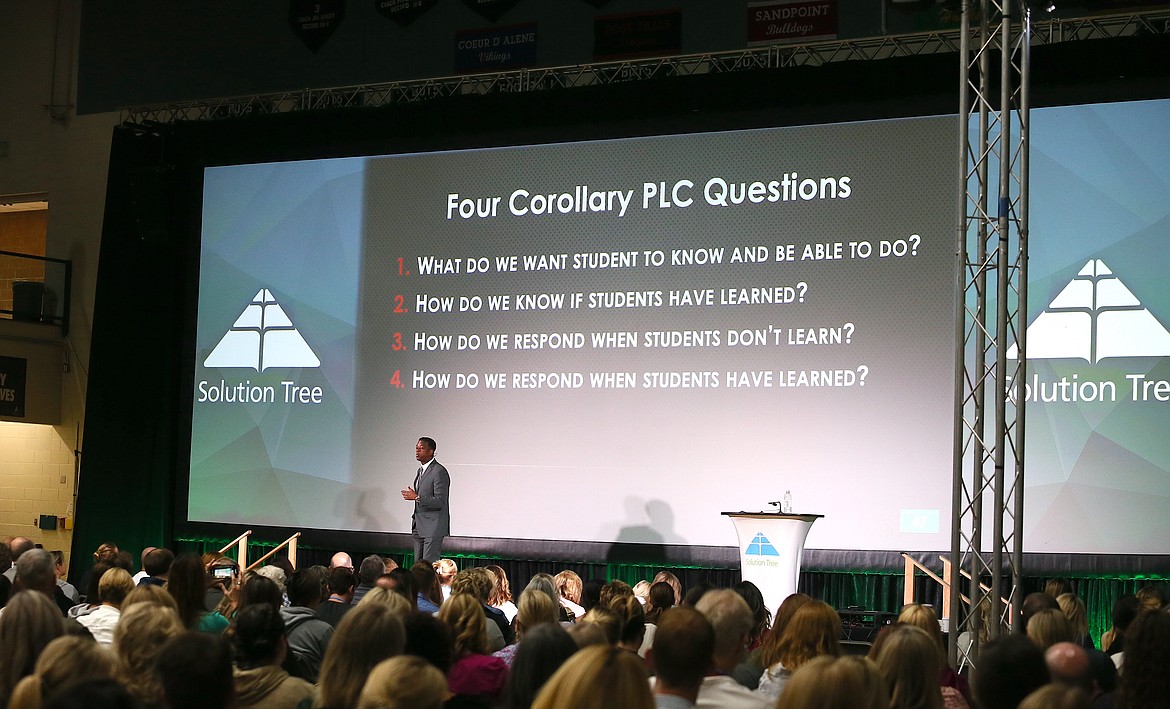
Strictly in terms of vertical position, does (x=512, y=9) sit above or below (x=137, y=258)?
above

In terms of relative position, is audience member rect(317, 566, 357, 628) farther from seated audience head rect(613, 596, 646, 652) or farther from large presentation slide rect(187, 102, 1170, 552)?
large presentation slide rect(187, 102, 1170, 552)

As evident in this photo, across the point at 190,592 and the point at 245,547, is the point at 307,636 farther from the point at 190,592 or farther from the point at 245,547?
the point at 245,547

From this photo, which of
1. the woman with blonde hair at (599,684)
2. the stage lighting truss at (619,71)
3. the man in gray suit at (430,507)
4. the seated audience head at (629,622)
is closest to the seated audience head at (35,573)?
the seated audience head at (629,622)

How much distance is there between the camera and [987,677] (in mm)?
2762

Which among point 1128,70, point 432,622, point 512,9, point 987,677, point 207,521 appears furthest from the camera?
point 207,521

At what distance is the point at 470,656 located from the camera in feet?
12.5

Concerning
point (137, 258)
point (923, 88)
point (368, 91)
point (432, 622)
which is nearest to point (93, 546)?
point (137, 258)

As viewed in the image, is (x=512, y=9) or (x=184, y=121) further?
(x=184, y=121)

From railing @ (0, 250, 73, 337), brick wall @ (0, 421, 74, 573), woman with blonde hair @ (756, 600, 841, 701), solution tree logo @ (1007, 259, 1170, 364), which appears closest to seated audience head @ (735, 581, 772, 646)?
woman with blonde hair @ (756, 600, 841, 701)

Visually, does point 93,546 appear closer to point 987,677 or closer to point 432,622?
point 432,622

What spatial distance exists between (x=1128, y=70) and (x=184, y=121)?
310 inches

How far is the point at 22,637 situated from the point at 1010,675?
7.51 ft

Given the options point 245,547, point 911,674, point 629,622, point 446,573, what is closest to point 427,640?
point 911,674

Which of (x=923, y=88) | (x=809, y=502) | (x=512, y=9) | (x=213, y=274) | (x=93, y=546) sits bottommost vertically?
(x=93, y=546)
